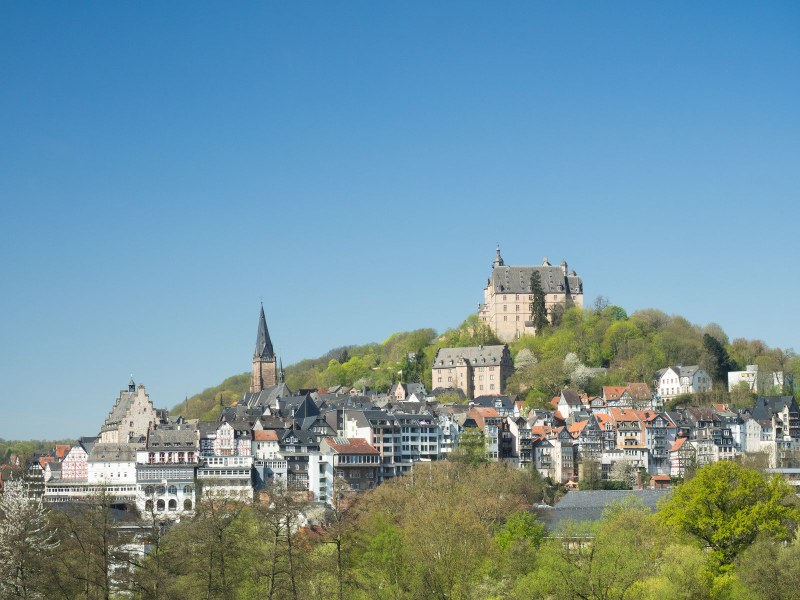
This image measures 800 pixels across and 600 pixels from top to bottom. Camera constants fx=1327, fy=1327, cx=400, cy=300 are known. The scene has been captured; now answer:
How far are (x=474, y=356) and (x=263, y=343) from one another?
27051 mm

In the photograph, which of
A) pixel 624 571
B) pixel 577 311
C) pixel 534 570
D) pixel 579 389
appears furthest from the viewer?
pixel 577 311

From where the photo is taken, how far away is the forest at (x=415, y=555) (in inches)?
1927

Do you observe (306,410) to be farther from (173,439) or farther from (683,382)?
(683,382)

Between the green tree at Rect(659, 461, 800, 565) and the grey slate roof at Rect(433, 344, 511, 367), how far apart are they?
262 ft

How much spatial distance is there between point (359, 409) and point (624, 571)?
67967 millimetres

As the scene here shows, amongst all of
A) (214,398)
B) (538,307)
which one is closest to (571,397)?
(538,307)

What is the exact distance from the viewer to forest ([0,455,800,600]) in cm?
4894

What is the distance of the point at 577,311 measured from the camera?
149 m

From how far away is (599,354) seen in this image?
5576 inches

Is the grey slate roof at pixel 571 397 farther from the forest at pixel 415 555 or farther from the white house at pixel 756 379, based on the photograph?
the forest at pixel 415 555

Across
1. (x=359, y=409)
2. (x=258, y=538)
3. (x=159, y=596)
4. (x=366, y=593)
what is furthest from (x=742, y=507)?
(x=359, y=409)

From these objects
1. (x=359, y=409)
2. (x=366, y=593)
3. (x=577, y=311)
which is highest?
(x=577, y=311)

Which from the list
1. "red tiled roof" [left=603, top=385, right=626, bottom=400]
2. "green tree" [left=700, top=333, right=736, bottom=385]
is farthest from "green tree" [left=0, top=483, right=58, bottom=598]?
"green tree" [left=700, top=333, right=736, bottom=385]

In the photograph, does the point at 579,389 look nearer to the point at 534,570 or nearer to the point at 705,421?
the point at 705,421
